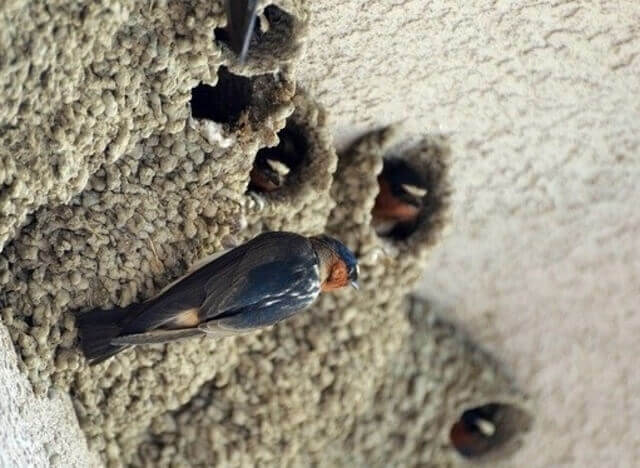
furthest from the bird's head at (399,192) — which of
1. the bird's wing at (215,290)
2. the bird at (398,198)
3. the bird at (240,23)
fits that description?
the bird at (240,23)

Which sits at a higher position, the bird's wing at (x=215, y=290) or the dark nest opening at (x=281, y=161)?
the dark nest opening at (x=281, y=161)

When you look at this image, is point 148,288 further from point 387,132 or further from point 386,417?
point 386,417

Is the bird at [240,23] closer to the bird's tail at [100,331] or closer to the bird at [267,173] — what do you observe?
the bird at [267,173]

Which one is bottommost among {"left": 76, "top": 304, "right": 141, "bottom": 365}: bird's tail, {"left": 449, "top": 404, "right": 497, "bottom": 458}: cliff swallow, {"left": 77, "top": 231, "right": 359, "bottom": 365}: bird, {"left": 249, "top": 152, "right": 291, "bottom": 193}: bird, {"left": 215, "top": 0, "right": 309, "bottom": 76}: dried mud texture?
{"left": 449, "top": 404, "right": 497, "bottom": 458}: cliff swallow

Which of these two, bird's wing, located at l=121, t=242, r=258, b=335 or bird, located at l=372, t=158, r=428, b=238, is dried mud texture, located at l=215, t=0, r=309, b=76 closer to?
bird's wing, located at l=121, t=242, r=258, b=335

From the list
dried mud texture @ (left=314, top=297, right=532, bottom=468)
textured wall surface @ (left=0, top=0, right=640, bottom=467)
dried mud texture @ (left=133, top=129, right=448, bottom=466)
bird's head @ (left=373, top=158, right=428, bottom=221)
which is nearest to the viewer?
textured wall surface @ (left=0, top=0, right=640, bottom=467)

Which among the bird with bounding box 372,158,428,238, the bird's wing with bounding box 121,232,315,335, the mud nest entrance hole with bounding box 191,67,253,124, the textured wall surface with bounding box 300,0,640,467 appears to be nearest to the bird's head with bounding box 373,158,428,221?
the bird with bounding box 372,158,428,238

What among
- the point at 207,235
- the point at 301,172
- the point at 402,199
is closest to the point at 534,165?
the point at 402,199

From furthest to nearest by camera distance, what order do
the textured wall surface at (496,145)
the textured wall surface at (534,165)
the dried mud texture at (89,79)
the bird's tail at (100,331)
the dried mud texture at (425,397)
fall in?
the dried mud texture at (425,397), the textured wall surface at (534,165), the bird's tail at (100,331), the textured wall surface at (496,145), the dried mud texture at (89,79)
